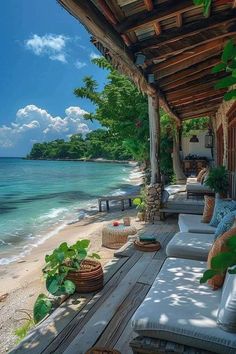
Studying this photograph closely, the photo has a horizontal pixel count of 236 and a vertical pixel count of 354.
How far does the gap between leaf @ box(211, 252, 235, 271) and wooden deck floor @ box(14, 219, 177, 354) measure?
216 centimetres

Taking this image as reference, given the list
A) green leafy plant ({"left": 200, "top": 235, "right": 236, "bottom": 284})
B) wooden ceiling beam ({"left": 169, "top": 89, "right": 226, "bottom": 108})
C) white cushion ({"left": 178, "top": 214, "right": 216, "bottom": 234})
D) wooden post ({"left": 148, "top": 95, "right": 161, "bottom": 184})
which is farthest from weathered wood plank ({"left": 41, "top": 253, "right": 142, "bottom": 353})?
wooden ceiling beam ({"left": 169, "top": 89, "right": 226, "bottom": 108})

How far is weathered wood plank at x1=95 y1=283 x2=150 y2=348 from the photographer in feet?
9.16

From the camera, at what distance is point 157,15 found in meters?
3.56

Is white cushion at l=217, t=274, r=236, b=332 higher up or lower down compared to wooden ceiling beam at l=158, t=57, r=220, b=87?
lower down

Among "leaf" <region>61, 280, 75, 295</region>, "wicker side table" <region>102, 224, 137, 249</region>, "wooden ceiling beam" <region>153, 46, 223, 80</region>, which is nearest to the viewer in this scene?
"leaf" <region>61, 280, 75, 295</region>

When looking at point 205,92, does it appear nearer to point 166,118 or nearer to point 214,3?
point 214,3

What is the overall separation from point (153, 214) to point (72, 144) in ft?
300

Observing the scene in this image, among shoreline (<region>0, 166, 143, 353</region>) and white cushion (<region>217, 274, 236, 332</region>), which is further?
shoreline (<region>0, 166, 143, 353</region>)

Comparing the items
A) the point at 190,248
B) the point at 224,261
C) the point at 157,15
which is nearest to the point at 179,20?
the point at 157,15

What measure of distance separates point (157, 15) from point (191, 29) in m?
0.83

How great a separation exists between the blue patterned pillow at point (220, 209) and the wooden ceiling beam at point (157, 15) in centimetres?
279

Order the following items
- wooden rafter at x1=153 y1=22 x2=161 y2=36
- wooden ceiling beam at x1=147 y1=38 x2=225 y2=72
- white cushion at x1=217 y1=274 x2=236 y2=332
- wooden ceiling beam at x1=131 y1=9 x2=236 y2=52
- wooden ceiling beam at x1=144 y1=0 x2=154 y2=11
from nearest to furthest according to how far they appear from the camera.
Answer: white cushion at x1=217 y1=274 x2=236 y2=332 < wooden ceiling beam at x1=144 y1=0 x2=154 y2=11 < wooden rafter at x1=153 y1=22 x2=161 y2=36 < wooden ceiling beam at x1=131 y1=9 x2=236 y2=52 < wooden ceiling beam at x1=147 y1=38 x2=225 y2=72

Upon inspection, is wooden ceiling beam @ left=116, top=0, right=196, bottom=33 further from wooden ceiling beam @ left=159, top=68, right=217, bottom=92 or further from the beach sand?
the beach sand

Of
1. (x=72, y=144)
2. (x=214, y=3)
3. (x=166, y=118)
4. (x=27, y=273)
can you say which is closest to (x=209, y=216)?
(x=214, y=3)
